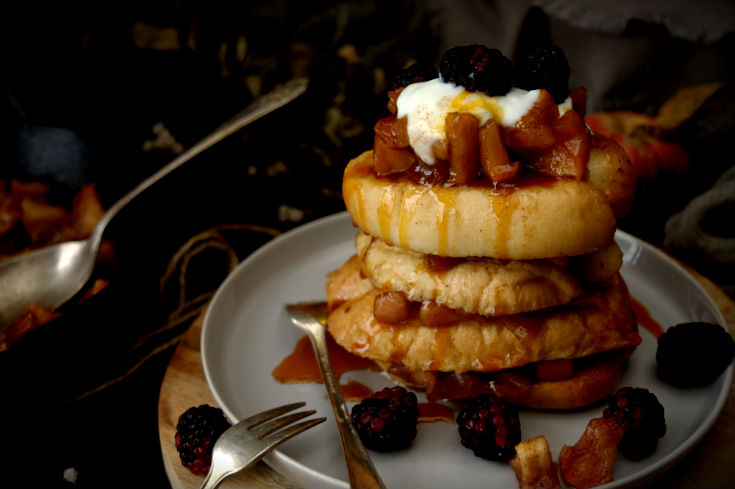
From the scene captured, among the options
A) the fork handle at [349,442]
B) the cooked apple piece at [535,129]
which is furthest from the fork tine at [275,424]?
the cooked apple piece at [535,129]

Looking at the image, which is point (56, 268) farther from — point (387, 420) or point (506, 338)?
point (506, 338)

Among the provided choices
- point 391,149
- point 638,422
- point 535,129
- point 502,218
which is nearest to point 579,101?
point 535,129

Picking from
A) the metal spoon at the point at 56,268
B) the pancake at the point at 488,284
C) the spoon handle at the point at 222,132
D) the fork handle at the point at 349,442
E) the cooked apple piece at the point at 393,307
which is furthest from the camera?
the spoon handle at the point at 222,132

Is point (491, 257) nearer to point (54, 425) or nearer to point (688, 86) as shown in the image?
point (54, 425)

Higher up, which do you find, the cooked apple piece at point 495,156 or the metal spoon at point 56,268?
the cooked apple piece at point 495,156

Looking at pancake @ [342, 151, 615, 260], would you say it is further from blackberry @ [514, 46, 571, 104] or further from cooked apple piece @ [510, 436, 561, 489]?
cooked apple piece @ [510, 436, 561, 489]

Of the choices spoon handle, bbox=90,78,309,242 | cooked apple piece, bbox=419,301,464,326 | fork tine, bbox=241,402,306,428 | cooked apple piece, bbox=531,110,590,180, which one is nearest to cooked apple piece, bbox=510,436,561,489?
cooked apple piece, bbox=419,301,464,326

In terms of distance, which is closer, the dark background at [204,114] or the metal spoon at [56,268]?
the metal spoon at [56,268]

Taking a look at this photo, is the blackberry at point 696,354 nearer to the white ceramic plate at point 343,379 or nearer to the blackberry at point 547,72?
the white ceramic plate at point 343,379
